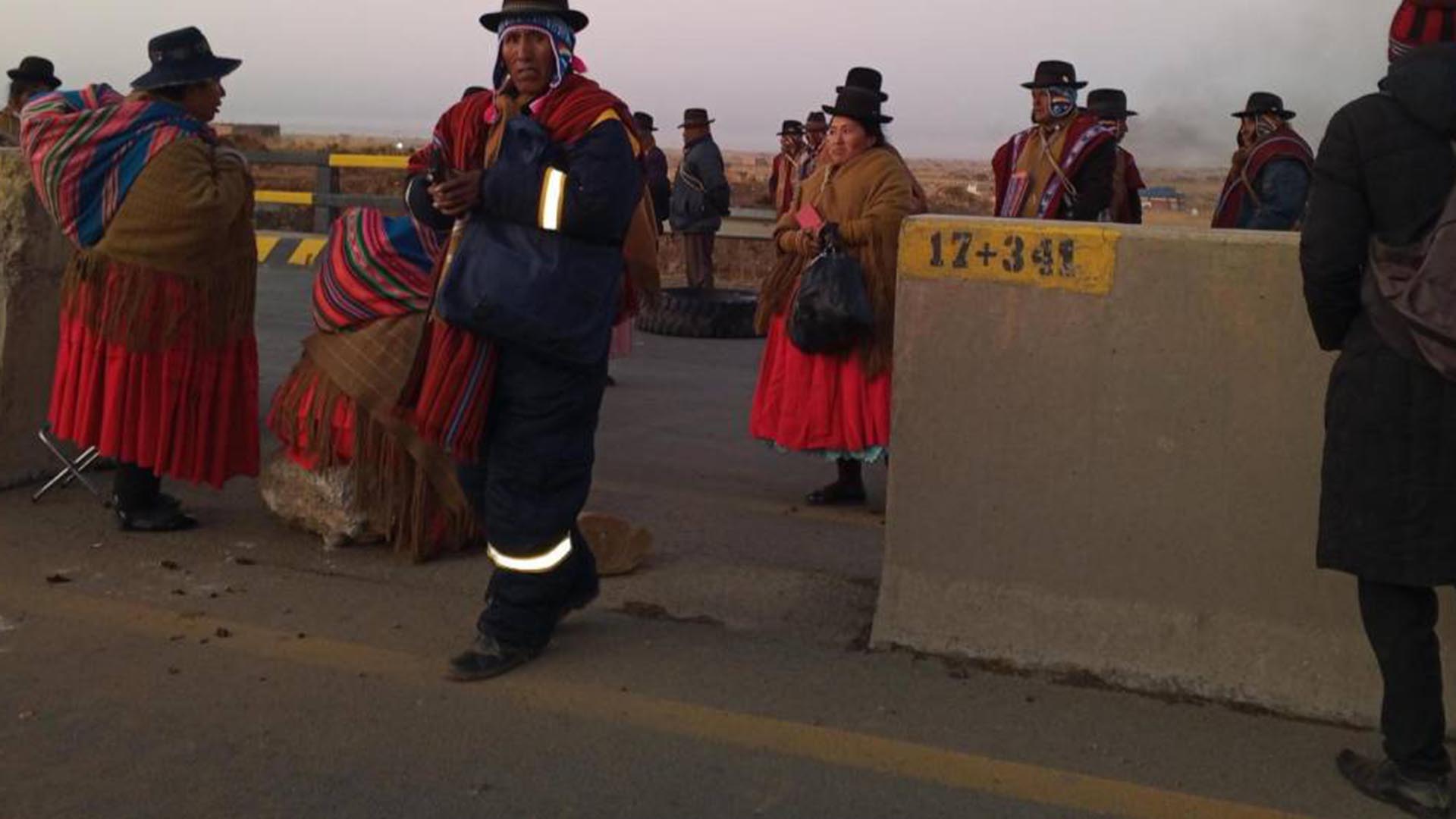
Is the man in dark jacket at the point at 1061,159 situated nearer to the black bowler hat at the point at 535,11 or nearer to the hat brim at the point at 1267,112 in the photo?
the hat brim at the point at 1267,112

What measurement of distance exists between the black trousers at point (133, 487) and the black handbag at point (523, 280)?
215cm

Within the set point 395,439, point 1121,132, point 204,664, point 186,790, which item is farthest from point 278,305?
point 186,790

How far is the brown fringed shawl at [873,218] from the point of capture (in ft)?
22.4

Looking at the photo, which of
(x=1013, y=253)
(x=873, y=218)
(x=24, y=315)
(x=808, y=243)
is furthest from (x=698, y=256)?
(x=1013, y=253)

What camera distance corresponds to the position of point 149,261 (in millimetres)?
5895

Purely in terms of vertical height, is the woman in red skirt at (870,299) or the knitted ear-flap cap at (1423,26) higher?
the knitted ear-flap cap at (1423,26)

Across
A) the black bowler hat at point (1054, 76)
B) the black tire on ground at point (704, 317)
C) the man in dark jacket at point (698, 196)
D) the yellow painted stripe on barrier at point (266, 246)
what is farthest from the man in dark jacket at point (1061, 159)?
the yellow painted stripe on barrier at point (266, 246)

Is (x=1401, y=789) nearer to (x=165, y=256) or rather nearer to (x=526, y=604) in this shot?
(x=526, y=604)

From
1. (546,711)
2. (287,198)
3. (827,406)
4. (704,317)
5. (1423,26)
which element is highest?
(1423,26)

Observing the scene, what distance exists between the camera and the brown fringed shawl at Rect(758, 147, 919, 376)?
6.84 meters

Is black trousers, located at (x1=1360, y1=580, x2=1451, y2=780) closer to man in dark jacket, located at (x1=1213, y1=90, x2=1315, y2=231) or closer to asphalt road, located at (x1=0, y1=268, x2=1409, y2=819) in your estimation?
asphalt road, located at (x1=0, y1=268, x2=1409, y2=819)

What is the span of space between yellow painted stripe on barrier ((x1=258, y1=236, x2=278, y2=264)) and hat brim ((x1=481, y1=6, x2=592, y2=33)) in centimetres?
1373

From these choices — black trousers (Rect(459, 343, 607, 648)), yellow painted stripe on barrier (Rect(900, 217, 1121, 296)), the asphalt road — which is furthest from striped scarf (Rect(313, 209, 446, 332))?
yellow painted stripe on barrier (Rect(900, 217, 1121, 296))

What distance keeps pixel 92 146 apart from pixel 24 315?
118cm
